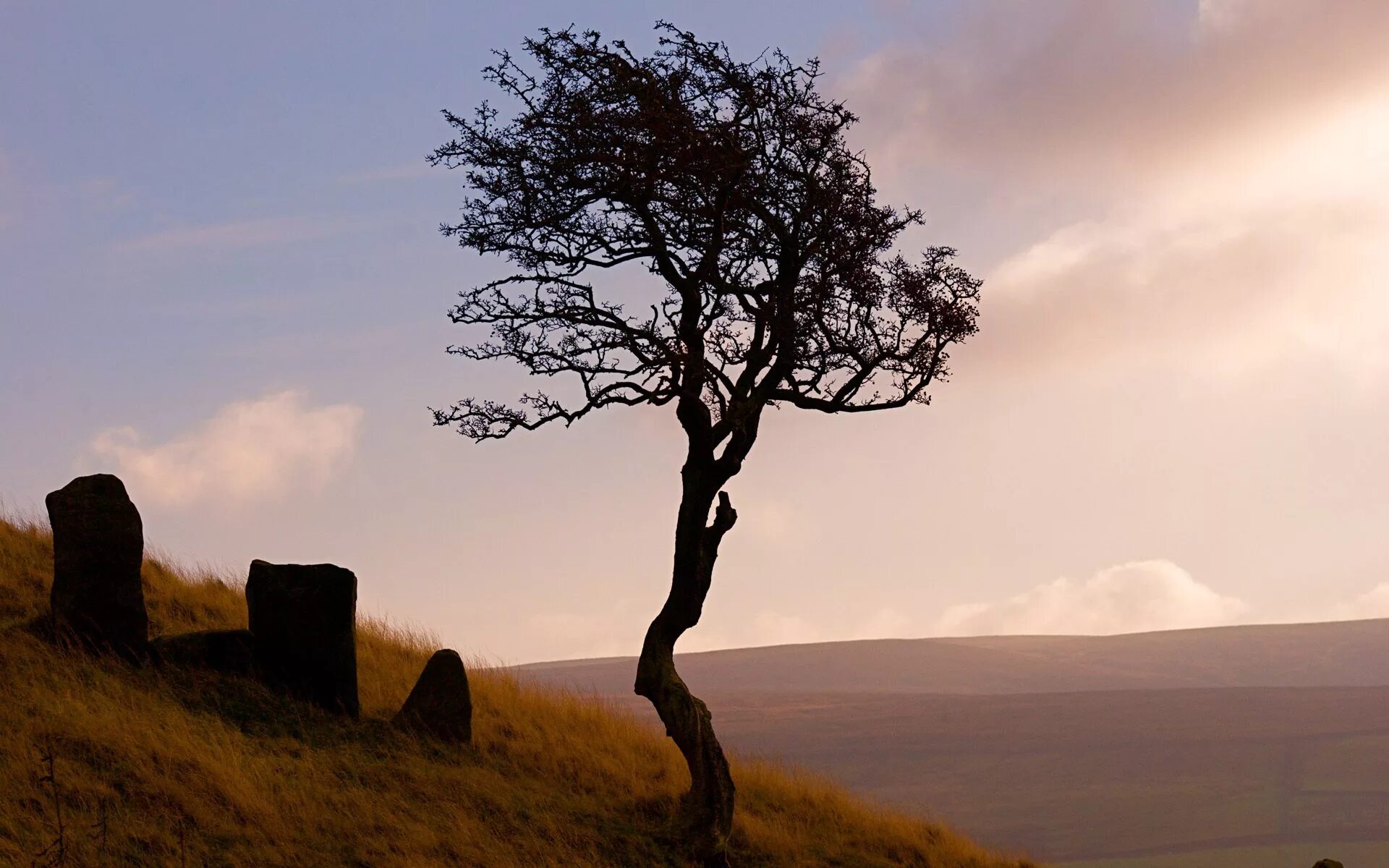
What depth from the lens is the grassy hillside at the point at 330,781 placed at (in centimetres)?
1344

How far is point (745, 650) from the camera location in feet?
465

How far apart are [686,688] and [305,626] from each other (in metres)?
5.81

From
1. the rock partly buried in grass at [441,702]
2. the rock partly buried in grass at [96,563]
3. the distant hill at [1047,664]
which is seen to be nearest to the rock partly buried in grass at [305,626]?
the rock partly buried in grass at [441,702]

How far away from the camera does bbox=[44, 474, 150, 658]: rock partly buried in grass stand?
57.8ft

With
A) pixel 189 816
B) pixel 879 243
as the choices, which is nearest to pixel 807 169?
pixel 879 243

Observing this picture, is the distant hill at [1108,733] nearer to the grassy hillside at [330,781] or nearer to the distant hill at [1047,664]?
the distant hill at [1047,664]

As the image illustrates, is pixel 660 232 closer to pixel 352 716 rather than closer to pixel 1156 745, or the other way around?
pixel 352 716

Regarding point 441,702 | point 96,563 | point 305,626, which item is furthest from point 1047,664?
point 96,563

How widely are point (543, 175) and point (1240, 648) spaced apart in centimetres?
12637

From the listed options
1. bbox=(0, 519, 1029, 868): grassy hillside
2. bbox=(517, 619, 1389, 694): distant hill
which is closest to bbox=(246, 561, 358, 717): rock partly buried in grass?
bbox=(0, 519, 1029, 868): grassy hillside

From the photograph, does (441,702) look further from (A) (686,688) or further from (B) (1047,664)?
(B) (1047,664)

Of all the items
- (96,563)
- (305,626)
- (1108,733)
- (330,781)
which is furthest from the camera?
(1108,733)

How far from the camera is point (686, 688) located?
17.0 meters

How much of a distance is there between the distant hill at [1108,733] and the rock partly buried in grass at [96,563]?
8305 millimetres
